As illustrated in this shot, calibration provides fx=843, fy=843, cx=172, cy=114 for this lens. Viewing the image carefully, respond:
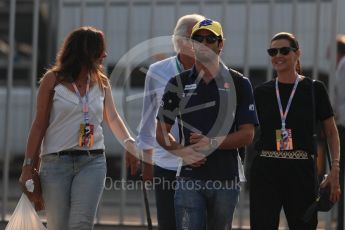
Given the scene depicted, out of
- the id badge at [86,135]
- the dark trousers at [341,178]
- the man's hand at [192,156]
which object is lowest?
the dark trousers at [341,178]

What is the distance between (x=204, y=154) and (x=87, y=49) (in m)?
0.90

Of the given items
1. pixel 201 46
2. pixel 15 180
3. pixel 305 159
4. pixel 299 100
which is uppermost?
pixel 201 46

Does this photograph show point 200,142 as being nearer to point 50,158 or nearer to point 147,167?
point 50,158

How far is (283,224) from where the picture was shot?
22.9 ft

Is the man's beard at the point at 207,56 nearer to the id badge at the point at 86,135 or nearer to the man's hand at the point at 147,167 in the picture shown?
the id badge at the point at 86,135

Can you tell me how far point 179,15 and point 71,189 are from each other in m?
2.53

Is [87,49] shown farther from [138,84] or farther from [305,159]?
[138,84]

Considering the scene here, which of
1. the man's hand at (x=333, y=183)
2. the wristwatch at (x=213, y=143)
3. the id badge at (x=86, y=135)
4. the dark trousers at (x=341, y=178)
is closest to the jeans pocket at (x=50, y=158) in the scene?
the id badge at (x=86, y=135)

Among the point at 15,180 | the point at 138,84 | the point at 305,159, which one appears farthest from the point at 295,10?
the point at 15,180

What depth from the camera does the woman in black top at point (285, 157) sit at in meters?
4.87

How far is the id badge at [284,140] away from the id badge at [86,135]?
1.08 m

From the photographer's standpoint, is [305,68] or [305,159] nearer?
[305,159]

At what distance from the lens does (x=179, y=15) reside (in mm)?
6738

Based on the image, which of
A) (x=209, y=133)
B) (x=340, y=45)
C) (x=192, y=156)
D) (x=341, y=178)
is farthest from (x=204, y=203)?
(x=340, y=45)
